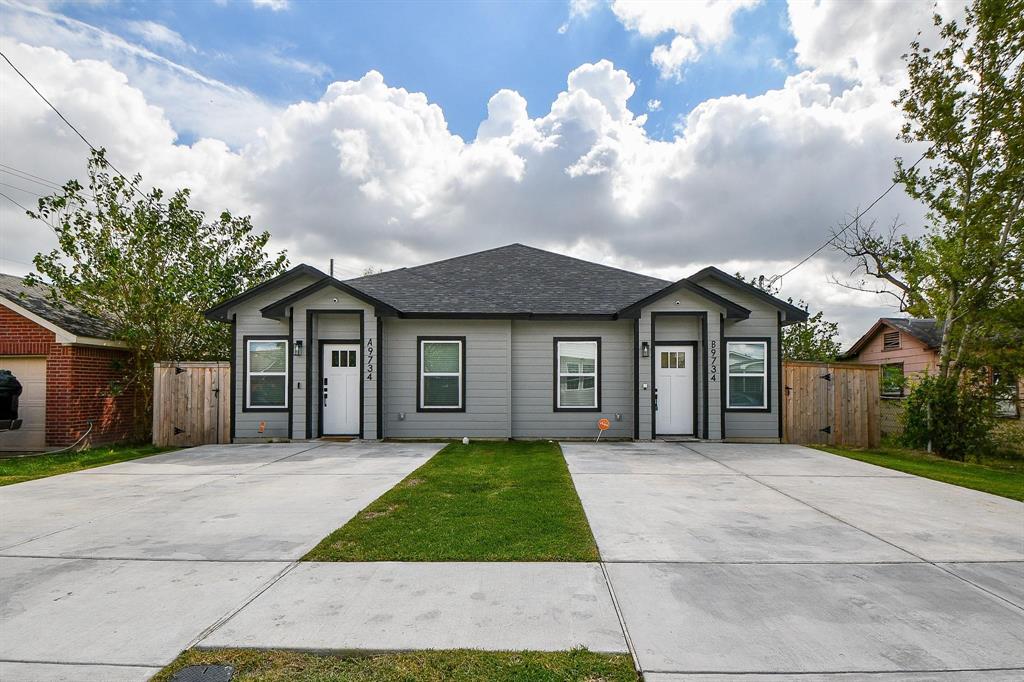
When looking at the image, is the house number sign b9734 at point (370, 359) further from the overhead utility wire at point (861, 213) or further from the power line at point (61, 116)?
the overhead utility wire at point (861, 213)

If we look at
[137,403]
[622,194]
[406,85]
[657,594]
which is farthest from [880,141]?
[137,403]

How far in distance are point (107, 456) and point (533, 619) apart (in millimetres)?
10774


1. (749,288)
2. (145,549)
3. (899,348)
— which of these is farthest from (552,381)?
(899,348)

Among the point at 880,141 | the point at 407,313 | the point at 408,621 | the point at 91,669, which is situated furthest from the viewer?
the point at 880,141

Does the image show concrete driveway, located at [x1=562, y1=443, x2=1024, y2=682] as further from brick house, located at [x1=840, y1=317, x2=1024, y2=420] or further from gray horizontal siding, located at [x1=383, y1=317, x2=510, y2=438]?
brick house, located at [x1=840, y1=317, x2=1024, y2=420]

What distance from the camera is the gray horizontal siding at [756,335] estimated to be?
11.8 m

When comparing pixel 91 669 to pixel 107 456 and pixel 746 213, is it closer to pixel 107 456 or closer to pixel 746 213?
pixel 107 456

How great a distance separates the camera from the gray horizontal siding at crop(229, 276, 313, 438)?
11906 mm

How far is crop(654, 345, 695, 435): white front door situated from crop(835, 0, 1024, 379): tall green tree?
528cm

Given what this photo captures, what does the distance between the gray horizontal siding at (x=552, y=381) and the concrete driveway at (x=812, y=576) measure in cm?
463

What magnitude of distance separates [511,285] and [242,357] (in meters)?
6.58

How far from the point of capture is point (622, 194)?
15.3 metres

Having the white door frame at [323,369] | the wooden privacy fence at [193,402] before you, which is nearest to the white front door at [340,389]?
the white door frame at [323,369]

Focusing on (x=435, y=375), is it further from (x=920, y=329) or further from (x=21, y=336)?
(x=920, y=329)
